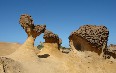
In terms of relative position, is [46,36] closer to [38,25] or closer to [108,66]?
[38,25]

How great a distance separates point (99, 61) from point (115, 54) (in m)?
2.28

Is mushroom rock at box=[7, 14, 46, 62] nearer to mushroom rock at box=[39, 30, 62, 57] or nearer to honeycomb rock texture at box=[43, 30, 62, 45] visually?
honeycomb rock texture at box=[43, 30, 62, 45]

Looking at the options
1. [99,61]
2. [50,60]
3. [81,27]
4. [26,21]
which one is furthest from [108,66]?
[26,21]

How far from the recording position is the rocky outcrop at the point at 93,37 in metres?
8.32

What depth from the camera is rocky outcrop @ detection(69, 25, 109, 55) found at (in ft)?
27.3

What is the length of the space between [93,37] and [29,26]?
771cm

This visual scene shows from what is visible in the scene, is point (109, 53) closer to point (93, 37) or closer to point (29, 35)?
point (93, 37)

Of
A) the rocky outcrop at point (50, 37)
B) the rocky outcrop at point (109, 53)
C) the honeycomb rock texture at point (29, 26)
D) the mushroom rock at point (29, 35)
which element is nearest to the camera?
the rocky outcrop at point (109, 53)

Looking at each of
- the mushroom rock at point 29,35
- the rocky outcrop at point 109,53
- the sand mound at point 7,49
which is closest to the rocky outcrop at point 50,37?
the mushroom rock at point 29,35

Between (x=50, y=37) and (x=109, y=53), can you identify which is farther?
(x=50, y=37)

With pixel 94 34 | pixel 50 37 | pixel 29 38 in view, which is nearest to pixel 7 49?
pixel 50 37

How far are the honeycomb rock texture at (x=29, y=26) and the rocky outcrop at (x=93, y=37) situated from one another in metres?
7.25

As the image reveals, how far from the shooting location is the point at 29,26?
604 inches

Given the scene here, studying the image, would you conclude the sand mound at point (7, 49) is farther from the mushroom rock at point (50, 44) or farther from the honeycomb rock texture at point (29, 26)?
the honeycomb rock texture at point (29, 26)
